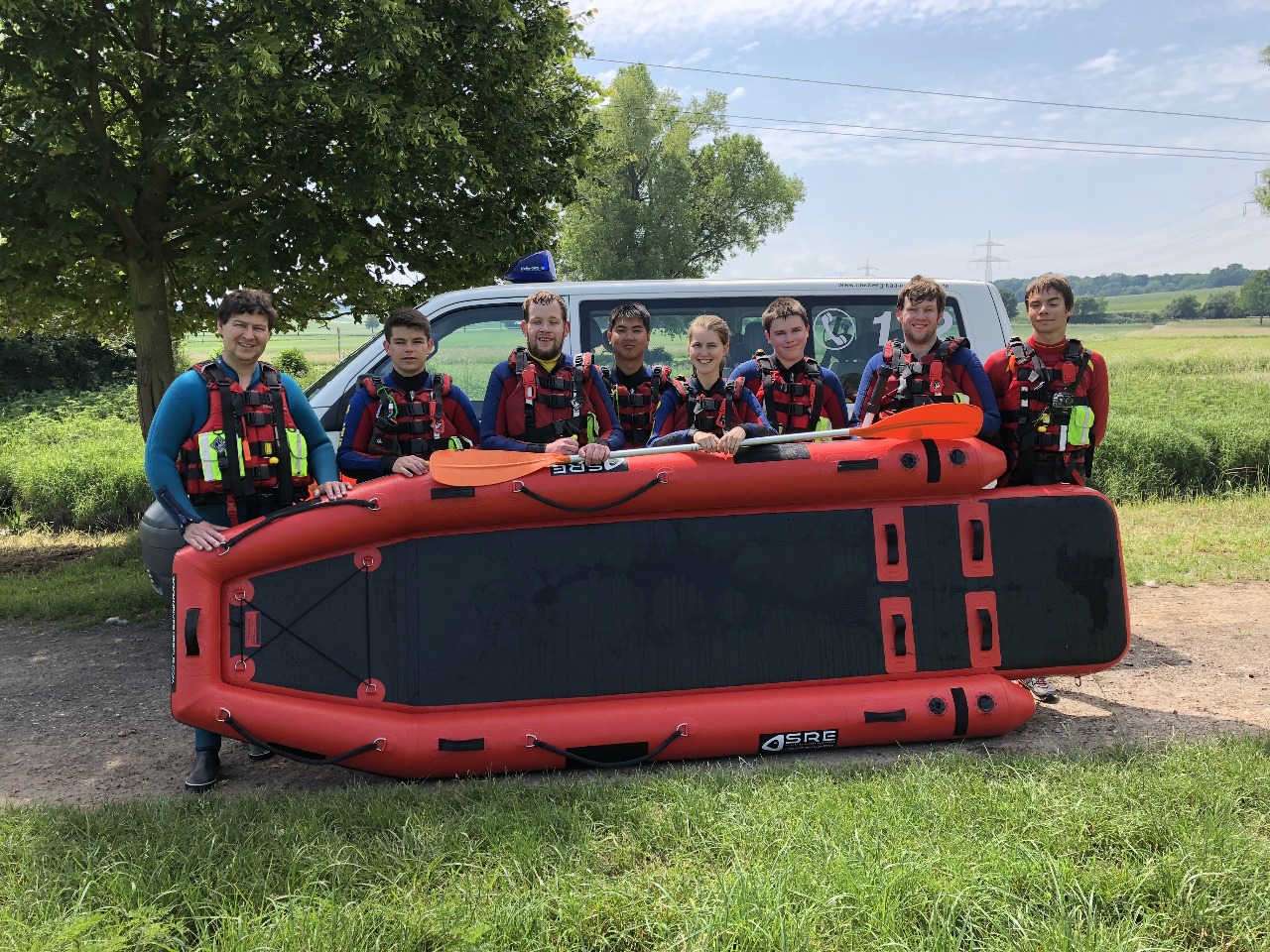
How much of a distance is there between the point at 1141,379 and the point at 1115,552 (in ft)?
67.0

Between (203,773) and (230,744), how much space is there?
585mm

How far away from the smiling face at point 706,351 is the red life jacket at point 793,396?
1.30 feet

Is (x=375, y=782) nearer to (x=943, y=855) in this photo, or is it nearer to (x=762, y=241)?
(x=943, y=855)

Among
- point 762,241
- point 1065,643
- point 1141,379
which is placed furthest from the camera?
point 762,241

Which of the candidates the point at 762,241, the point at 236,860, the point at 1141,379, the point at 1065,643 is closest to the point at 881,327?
the point at 1065,643

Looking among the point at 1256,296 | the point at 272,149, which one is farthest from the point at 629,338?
the point at 1256,296

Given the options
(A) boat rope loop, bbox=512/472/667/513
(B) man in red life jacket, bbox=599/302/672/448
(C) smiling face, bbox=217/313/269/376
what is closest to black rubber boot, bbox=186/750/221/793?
(C) smiling face, bbox=217/313/269/376

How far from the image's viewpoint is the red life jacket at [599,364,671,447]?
14.9 ft

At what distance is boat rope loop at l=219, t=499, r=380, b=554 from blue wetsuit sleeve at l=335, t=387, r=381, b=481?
418 millimetres

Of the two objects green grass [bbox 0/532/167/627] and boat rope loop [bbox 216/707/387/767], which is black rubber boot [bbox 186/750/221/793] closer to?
boat rope loop [bbox 216/707/387/767]

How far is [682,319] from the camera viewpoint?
561 centimetres

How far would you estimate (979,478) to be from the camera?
3.88 meters

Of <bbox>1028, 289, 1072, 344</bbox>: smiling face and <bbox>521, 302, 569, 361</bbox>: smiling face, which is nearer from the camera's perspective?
<bbox>521, 302, 569, 361</bbox>: smiling face

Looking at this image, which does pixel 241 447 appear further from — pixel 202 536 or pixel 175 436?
pixel 202 536
